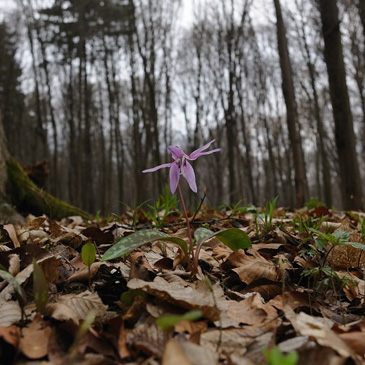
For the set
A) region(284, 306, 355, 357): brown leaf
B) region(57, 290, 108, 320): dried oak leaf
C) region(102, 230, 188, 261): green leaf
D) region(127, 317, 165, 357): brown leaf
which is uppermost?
region(102, 230, 188, 261): green leaf

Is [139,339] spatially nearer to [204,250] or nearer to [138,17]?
[204,250]

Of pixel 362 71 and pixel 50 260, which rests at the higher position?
pixel 362 71

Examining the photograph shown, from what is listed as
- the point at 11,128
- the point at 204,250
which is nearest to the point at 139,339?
the point at 204,250

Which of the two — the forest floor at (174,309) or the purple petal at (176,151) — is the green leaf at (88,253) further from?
the purple petal at (176,151)

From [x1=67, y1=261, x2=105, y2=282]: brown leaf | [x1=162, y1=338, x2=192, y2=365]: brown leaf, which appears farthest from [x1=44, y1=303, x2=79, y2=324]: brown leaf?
[x1=162, y1=338, x2=192, y2=365]: brown leaf

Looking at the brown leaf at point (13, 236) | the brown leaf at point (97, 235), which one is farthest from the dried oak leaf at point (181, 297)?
the brown leaf at point (13, 236)

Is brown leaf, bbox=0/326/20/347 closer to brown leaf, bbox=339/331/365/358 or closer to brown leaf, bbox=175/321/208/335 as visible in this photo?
brown leaf, bbox=175/321/208/335

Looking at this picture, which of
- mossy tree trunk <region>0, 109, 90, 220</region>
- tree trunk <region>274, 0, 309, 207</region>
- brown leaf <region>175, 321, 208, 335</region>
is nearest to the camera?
brown leaf <region>175, 321, 208, 335</region>
